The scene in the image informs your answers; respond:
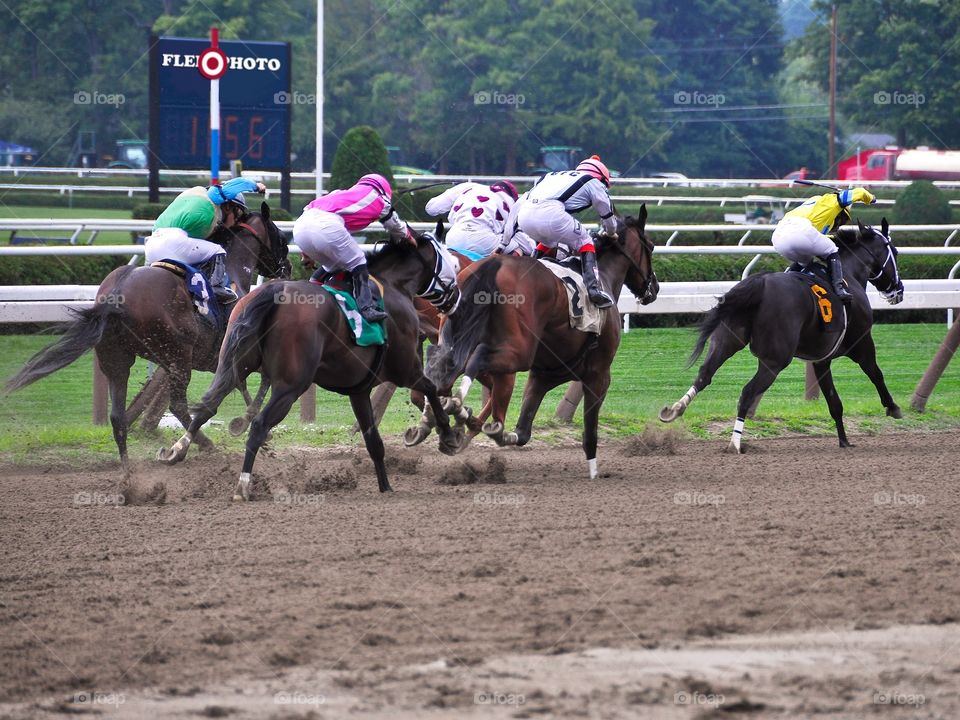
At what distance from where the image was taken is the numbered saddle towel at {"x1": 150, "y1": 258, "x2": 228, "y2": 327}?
842 cm

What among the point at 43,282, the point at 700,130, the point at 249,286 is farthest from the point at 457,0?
the point at 249,286

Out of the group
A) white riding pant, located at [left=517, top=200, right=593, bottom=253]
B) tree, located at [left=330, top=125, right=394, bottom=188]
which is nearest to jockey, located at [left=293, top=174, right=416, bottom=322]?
white riding pant, located at [left=517, top=200, right=593, bottom=253]

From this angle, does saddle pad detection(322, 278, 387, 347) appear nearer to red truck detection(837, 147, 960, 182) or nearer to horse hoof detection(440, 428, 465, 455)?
horse hoof detection(440, 428, 465, 455)

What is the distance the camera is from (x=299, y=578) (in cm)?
539

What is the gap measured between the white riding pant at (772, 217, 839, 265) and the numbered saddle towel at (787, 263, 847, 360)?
0.40 ft

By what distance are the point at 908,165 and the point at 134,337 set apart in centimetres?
3268

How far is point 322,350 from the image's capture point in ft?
23.2

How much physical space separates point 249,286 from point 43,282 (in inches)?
204

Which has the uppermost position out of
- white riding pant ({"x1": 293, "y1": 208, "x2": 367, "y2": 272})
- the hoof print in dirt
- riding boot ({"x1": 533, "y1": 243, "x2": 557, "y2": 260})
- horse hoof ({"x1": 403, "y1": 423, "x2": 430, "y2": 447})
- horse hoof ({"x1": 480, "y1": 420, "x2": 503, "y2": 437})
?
white riding pant ({"x1": 293, "y1": 208, "x2": 367, "y2": 272})

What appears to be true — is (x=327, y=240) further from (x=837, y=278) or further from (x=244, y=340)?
(x=837, y=278)

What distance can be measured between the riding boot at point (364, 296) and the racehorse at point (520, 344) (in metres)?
0.54

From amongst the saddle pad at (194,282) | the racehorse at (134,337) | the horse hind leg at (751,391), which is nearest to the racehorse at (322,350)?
the racehorse at (134,337)

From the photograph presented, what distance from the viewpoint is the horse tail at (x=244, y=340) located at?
692cm

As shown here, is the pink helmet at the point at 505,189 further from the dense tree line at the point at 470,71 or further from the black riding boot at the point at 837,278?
the dense tree line at the point at 470,71
